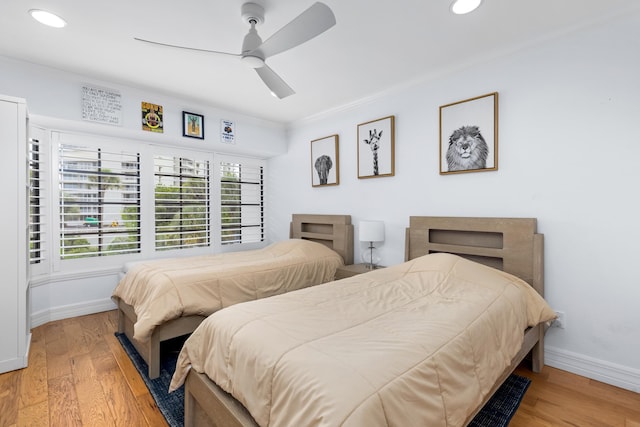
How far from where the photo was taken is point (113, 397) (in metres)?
1.92

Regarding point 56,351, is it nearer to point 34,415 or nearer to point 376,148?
point 34,415

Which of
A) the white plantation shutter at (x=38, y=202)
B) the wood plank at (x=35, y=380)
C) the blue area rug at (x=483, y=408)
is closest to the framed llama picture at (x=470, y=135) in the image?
the blue area rug at (x=483, y=408)

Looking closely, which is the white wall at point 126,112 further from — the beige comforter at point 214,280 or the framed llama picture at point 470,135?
the framed llama picture at point 470,135

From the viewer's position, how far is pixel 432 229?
9.48ft

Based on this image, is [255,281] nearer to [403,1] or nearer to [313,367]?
[313,367]

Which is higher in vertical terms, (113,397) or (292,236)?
(292,236)

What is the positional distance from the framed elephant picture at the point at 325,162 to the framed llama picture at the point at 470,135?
4.46 feet

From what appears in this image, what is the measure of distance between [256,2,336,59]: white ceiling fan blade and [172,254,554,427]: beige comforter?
155 cm

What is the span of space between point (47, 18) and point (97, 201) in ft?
6.11

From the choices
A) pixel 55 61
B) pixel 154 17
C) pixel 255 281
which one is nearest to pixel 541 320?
pixel 255 281

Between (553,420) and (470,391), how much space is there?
0.92 meters

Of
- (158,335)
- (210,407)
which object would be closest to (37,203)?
(158,335)

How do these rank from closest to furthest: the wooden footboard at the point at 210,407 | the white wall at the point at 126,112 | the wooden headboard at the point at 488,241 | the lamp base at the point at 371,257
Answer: the wooden footboard at the point at 210,407
the wooden headboard at the point at 488,241
the white wall at the point at 126,112
the lamp base at the point at 371,257

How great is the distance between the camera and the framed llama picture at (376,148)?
3238 mm
